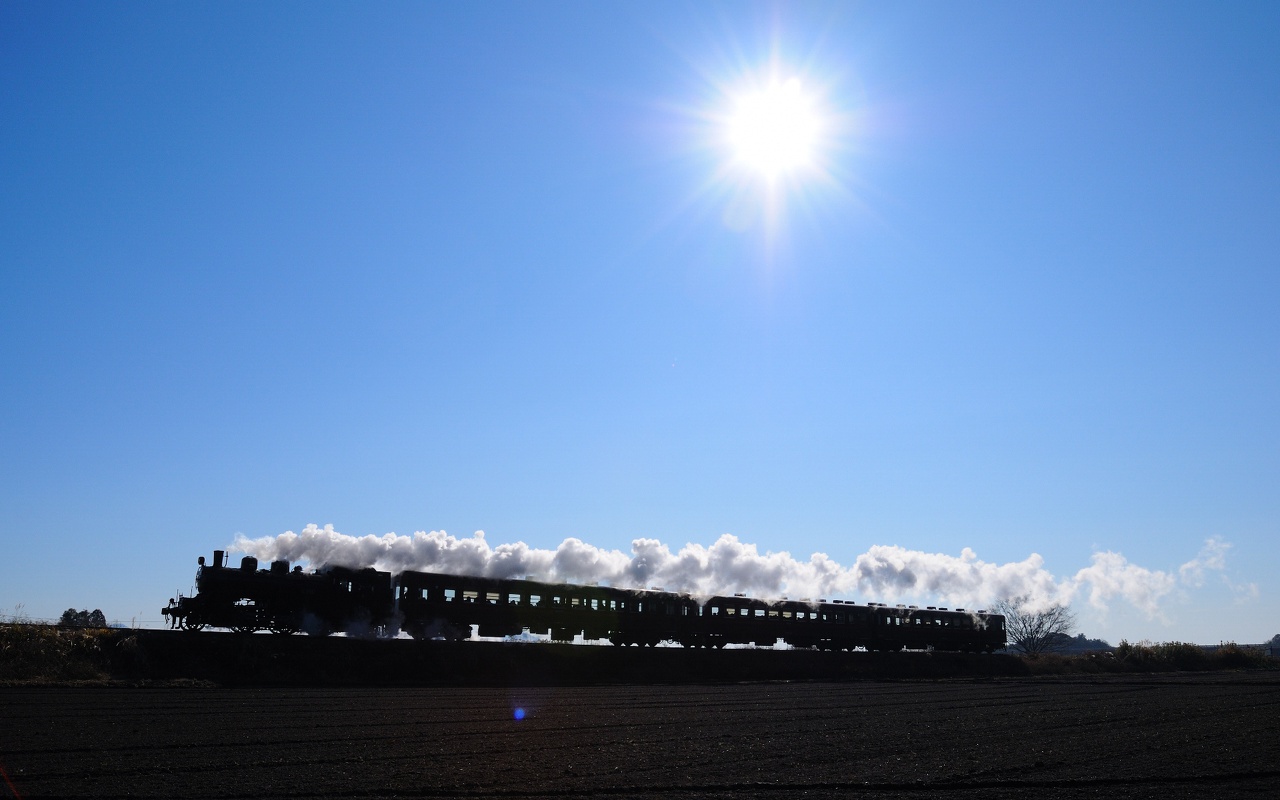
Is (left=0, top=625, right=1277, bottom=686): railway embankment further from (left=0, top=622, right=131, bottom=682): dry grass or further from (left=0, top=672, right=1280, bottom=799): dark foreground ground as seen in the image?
(left=0, top=672, right=1280, bottom=799): dark foreground ground

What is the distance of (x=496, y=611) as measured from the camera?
44906 mm

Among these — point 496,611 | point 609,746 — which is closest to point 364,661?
point 496,611

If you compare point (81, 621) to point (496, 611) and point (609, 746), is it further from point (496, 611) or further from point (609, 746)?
point (609, 746)

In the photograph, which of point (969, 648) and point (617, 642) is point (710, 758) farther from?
point (969, 648)

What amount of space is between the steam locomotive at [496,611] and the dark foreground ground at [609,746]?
9066 millimetres

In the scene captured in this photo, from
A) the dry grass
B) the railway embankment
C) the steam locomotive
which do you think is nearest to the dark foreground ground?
the dry grass

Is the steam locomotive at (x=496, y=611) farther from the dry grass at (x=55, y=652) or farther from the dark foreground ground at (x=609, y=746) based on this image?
the dark foreground ground at (x=609, y=746)

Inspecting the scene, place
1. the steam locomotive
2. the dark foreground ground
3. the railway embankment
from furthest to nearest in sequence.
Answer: the steam locomotive → the railway embankment → the dark foreground ground

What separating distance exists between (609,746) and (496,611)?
2774cm

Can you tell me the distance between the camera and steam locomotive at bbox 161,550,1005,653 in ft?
129

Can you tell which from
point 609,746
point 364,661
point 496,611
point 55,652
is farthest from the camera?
point 496,611

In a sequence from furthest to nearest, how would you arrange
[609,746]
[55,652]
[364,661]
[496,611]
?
[496,611] → [364,661] → [55,652] → [609,746]

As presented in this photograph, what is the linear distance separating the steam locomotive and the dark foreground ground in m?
9.07

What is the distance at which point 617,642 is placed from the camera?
165 feet
